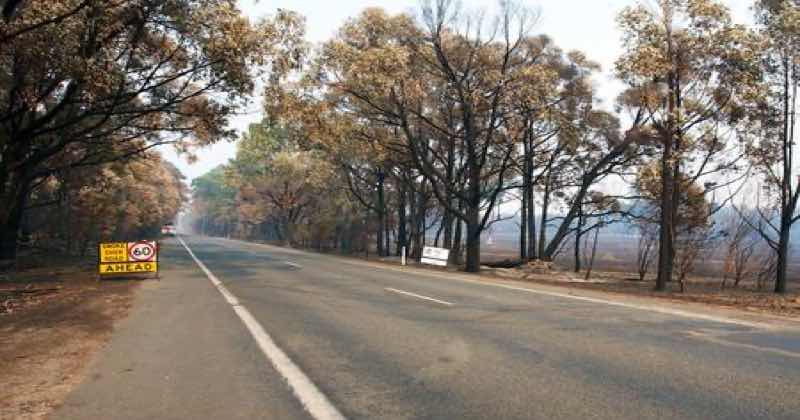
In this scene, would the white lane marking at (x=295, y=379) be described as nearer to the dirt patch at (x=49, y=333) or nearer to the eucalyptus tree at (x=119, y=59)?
the dirt patch at (x=49, y=333)

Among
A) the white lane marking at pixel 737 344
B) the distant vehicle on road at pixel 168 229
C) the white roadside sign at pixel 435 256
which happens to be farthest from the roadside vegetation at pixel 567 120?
the distant vehicle on road at pixel 168 229

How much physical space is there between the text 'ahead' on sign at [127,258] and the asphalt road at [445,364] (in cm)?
686

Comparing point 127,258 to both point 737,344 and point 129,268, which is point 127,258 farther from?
point 737,344

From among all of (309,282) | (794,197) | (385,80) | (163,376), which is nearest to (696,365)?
(163,376)

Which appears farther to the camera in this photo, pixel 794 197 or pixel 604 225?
pixel 604 225

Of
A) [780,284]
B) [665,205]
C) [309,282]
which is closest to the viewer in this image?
[309,282]

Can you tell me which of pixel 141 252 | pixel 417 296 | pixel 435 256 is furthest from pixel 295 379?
pixel 435 256

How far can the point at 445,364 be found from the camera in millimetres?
6391

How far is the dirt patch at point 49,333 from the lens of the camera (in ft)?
18.3

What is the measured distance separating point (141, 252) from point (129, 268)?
0.60m

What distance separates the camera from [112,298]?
13.0m

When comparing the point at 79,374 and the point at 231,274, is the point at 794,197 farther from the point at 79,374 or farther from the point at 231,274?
the point at 79,374

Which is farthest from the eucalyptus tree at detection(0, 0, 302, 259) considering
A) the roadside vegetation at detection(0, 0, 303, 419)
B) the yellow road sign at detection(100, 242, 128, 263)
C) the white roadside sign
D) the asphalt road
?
the white roadside sign

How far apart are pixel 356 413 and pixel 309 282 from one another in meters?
11.5
